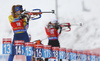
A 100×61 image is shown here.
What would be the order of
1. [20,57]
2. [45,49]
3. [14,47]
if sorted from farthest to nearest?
[45,49], [20,57], [14,47]

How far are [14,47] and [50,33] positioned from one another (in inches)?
55.2

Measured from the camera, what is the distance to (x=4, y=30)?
472 cm

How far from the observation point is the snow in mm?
4984

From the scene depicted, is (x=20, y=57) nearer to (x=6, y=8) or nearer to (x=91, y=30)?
(x=6, y=8)

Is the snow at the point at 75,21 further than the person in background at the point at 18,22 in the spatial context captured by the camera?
Yes

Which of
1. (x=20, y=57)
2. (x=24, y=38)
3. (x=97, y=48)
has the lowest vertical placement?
(x=97, y=48)

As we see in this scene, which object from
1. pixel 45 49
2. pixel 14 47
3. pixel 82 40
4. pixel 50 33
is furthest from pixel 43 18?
pixel 14 47

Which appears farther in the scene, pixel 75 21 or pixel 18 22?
pixel 75 21

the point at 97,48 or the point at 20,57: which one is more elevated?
the point at 20,57

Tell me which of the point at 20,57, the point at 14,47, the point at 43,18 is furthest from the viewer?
the point at 43,18

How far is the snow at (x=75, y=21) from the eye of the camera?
4.98 metres

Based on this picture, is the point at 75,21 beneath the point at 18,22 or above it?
beneath

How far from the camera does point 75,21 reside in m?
5.45

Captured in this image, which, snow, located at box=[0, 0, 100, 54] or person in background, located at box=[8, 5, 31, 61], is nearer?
person in background, located at box=[8, 5, 31, 61]
